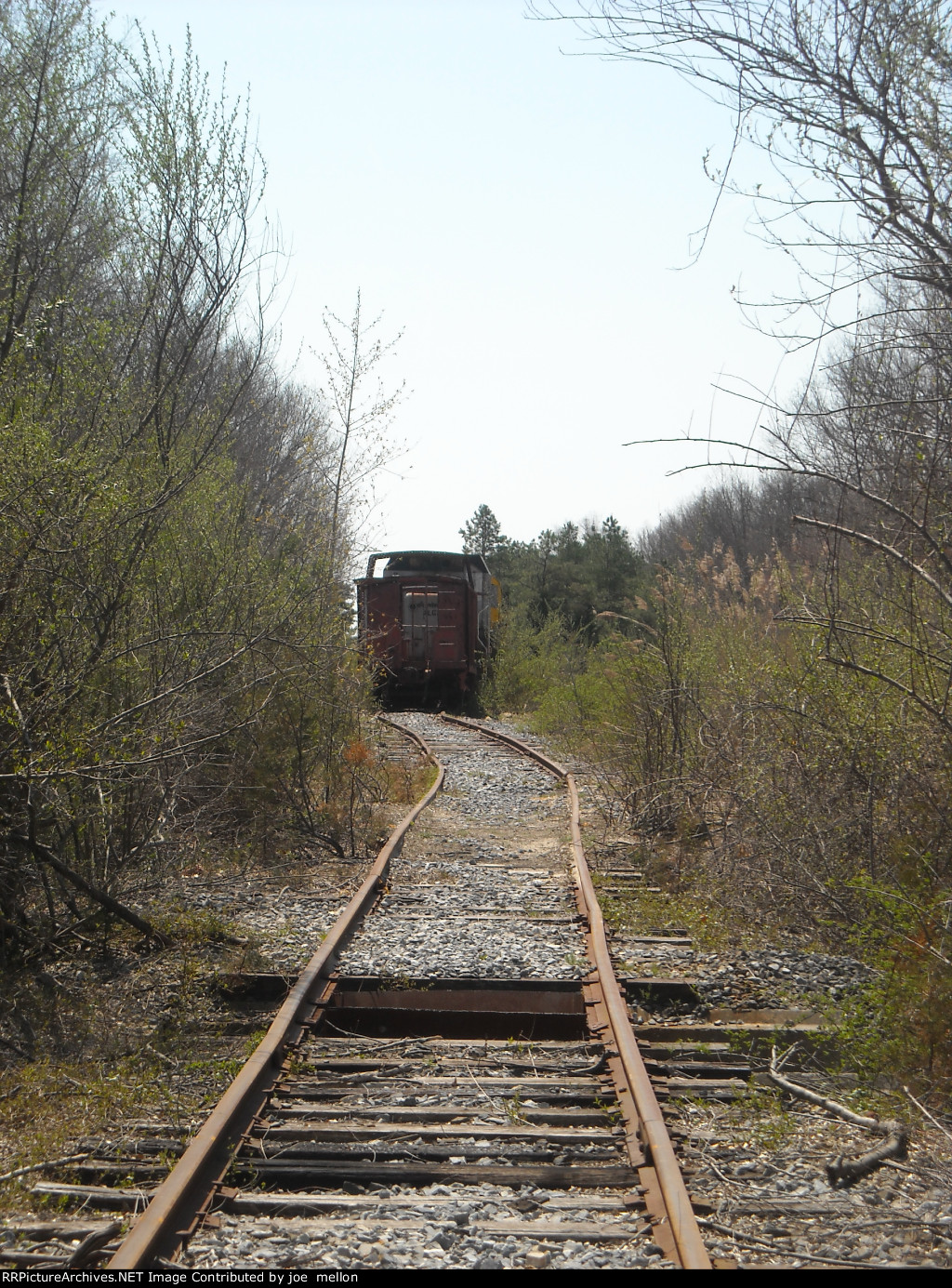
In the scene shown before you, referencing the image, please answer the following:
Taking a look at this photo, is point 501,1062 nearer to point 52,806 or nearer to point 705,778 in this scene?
point 52,806

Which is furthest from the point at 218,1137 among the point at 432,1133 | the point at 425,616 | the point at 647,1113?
the point at 425,616

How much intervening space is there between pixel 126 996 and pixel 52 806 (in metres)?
1.08

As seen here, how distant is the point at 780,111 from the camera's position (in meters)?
4.63

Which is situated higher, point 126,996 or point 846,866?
point 846,866

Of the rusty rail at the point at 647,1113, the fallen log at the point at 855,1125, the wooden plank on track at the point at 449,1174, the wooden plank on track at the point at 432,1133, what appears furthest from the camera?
the wooden plank on track at the point at 432,1133

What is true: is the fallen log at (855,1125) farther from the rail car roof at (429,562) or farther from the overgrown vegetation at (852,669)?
the rail car roof at (429,562)

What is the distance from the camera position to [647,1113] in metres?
3.61

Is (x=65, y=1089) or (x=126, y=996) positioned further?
(x=126, y=996)

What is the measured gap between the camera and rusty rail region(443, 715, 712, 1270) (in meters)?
2.81

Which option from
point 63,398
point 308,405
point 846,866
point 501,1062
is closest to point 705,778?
point 846,866

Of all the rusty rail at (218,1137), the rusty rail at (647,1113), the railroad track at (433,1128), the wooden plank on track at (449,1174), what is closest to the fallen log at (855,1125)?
the railroad track at (433,1128)

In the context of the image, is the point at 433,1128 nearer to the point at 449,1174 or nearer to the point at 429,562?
the point at 449,1174

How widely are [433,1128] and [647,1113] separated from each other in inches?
30.1

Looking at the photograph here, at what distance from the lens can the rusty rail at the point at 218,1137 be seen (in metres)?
2.82
